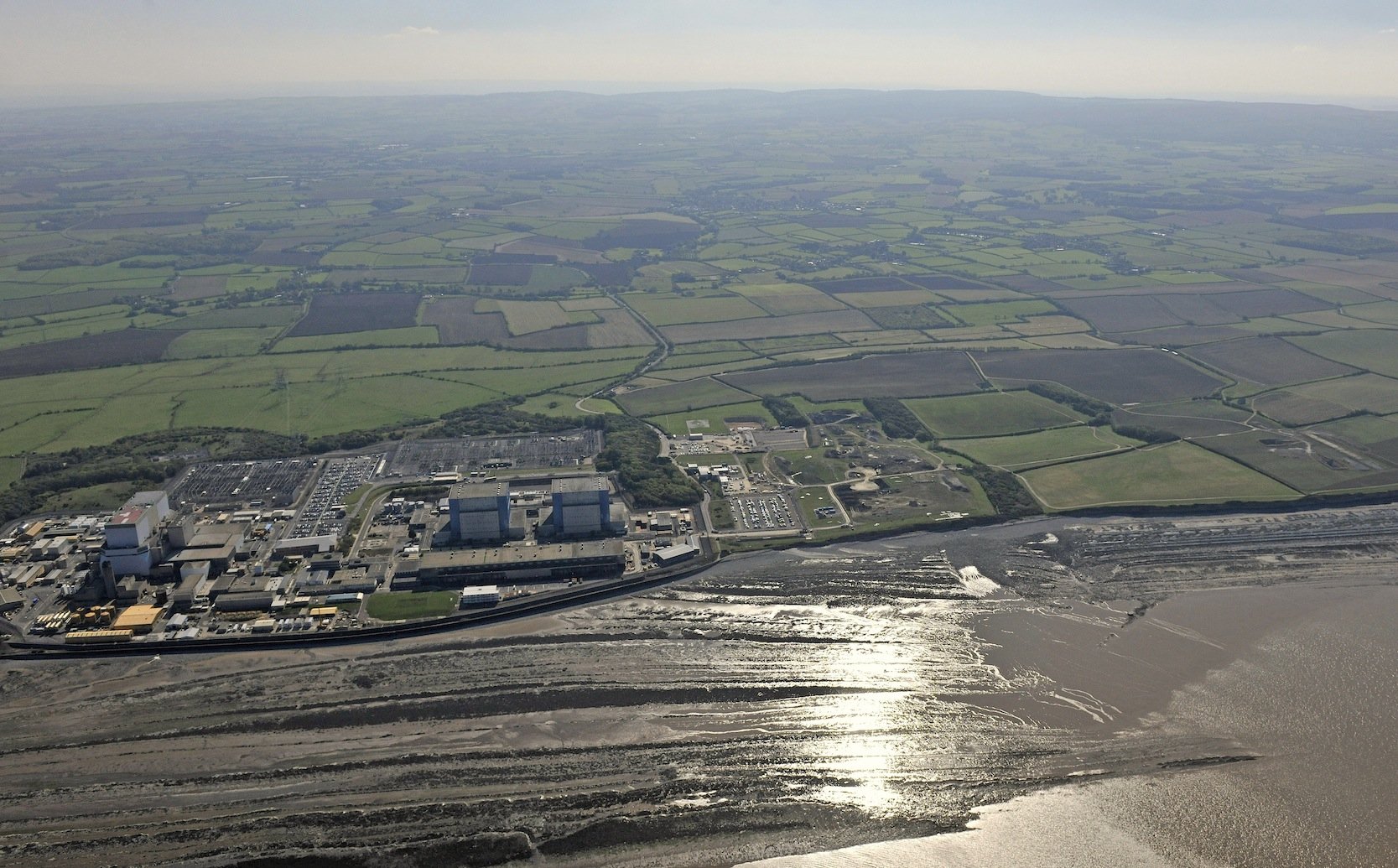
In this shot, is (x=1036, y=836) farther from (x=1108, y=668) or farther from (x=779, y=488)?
(x=779, y=488)

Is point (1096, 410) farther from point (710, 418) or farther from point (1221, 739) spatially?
point (1221, 739)

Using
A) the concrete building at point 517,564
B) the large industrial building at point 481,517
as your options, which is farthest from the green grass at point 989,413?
the large industrial building at point 481,517

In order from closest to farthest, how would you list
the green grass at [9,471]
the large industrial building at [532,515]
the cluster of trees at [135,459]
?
the large industrial building at [532,515]
the cluster of trees at [135,459]
the green grass at [9,471]

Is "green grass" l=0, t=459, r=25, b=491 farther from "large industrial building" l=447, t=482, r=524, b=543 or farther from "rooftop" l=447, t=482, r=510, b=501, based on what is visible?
"large industrial building" l=447, t=482, r=524, b=543

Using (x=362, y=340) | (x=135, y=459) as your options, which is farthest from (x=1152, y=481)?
(x=362, y=340)

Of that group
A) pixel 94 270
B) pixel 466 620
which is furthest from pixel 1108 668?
pixel 94 270

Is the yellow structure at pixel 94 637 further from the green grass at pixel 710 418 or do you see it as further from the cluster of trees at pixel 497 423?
the green grass at pixel 710 418
